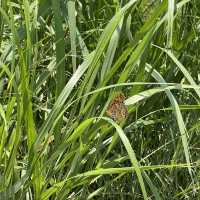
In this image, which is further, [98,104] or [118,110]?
[98,104]

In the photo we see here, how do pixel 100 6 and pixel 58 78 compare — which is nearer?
pixel 58 78

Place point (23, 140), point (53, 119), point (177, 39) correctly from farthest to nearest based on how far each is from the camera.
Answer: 1. point (177, 39)
2. point (23, 140)
3. point (53, 119)

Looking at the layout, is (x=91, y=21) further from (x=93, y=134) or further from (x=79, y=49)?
(x=93, y=134)

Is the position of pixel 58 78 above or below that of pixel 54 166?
above

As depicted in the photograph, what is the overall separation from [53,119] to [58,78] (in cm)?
10

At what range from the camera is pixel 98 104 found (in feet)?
3.42

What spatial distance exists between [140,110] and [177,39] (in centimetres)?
19

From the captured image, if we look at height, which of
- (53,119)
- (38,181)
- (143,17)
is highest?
(143,17)

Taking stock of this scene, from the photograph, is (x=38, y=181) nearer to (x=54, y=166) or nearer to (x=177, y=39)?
(x=54, y=166)

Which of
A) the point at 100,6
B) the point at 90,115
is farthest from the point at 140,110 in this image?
the point at 100,6

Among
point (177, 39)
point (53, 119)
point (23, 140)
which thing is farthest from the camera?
point (177, 39)

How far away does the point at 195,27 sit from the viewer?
118 cm

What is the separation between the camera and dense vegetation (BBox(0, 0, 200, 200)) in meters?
0.91

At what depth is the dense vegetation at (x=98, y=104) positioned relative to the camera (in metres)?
0.91
